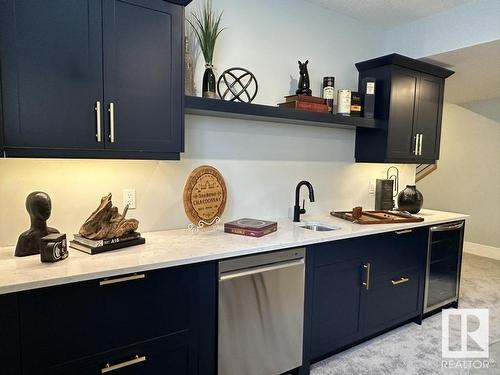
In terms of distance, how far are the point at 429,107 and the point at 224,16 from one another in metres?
2.08

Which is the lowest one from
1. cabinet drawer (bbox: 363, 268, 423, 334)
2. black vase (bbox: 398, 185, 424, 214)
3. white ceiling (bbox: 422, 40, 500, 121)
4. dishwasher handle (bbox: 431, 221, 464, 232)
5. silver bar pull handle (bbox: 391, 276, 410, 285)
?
cabinet drawer (bbox: 363, 268, 423, 334)

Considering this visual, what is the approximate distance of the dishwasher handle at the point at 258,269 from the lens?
1757 millimetres

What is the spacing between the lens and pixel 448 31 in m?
2.87

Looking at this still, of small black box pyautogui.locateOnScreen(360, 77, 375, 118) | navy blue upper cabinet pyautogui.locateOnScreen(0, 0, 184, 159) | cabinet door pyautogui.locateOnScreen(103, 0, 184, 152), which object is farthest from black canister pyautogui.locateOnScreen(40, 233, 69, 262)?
small black box pyautogui.locateOnScreen(360, 77, 375, 118)

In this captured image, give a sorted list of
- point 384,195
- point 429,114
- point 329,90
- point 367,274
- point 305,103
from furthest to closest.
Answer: point 384,195 → point 429,114 → point 329,90 → point 305,103 → point 367,274

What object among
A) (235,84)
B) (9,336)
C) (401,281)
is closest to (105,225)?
(9,336)

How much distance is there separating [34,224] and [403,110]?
2880 millimetres

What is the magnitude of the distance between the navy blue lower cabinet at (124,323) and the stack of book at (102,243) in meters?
0.27

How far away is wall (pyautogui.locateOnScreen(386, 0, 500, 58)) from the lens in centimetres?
263

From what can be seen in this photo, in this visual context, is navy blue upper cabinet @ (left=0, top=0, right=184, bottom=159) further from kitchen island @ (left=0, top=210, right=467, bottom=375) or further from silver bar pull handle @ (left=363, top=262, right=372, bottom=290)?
silver bar pull handle @ (left=363, top=262, right=372, bottom=290)

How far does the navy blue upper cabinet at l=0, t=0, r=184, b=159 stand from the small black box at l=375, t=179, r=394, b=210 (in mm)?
2251

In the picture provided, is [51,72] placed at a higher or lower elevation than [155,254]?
higher

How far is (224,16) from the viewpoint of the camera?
2375 millimetres

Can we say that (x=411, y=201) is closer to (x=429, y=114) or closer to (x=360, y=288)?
(x=429, y=114)
